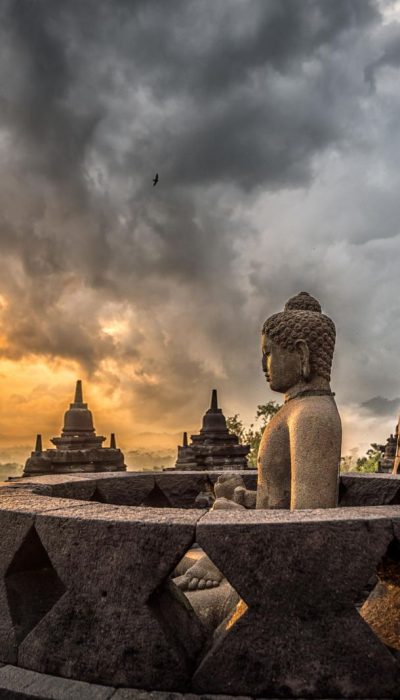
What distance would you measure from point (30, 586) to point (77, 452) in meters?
8.60

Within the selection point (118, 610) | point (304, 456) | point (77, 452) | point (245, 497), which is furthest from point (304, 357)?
point (77, 452)

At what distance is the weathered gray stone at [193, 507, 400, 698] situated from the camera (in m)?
1.72

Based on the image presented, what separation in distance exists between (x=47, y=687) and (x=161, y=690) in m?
0.41

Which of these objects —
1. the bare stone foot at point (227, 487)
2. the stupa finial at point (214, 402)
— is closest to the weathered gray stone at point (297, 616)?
the bare stone foot at point (227, 487)

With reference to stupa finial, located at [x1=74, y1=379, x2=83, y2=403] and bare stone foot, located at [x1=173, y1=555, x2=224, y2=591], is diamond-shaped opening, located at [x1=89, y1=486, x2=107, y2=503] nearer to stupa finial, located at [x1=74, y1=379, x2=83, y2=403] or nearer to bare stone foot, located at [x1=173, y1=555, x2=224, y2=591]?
bare stone foot, located at [x1=173, y1=555, x2=224, y2=591]

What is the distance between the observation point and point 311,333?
9.93ft

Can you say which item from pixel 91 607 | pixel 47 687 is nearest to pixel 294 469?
pixel 91 607

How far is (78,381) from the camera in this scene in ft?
41.7

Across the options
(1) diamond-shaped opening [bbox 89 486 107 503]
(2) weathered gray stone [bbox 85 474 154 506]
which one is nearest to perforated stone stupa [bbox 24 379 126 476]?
(2) weathered gray stone [bbox 85 474 154 506]

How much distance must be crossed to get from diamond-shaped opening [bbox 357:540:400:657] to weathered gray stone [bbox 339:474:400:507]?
1440 millimetres

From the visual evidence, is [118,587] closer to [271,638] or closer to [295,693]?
[271,638]

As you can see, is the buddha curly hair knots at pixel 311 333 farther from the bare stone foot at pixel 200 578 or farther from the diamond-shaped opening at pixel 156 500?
the diamond-shaped opening at pixel 156 500

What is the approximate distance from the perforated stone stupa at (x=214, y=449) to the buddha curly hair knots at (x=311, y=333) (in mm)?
7332

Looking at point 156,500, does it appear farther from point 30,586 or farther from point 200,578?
point 30,586
